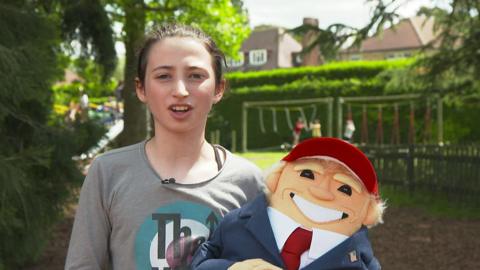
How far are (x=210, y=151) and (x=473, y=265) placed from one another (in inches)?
215

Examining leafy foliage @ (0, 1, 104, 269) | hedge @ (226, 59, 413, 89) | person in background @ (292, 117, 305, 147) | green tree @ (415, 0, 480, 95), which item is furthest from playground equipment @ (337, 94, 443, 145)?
leafy foliage @ (0, 1, 104, 269)

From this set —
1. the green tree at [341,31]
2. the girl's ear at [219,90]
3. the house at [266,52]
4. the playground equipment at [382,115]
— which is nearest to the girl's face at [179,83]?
the girl's ear at [219,90]

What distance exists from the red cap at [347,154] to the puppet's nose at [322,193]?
0.30ft

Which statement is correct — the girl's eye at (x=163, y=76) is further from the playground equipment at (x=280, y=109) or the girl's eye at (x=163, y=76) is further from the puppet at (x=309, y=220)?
the playground equipment at (x=280, y=109)

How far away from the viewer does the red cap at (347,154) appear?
1.51 m

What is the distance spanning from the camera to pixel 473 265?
6.35m

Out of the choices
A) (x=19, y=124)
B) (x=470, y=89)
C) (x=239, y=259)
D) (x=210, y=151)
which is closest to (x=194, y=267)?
(x=239, y=259)

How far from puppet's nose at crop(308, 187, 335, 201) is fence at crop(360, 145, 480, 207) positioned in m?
9.11

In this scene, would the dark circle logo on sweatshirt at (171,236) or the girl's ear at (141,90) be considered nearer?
the dark circle logo on sweatshirt at (171,236)

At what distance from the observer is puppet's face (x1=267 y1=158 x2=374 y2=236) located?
147 cm

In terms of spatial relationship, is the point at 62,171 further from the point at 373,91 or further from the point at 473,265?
the point at 373,91

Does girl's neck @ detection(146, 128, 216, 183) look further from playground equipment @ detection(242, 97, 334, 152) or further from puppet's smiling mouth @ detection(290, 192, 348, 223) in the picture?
playground equipment @ detection(242, 97, 334, 152)

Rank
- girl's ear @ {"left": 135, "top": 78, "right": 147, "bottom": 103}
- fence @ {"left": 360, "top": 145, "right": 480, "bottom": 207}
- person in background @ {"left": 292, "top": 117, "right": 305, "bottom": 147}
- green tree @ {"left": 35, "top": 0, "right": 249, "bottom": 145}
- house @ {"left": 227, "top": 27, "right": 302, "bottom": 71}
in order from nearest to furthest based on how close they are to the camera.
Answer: girl's ear @ {"left": 135, "top": 78, "right": 147, "bottom": 103} < green tree @ {"left": 35, "top": 0, "right": 249, "bottom": 145} < fence @ {"left": 360, "top": 145, "right": 480, "bottom": 207} < person in background @ {"left": 292, "top": 117, "right": 305, "bottom": 147} < house @ {"left": 227, "top": 27, "right": 302, "bottom": 71}

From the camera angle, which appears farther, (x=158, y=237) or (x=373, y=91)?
(x=373, y=91)
